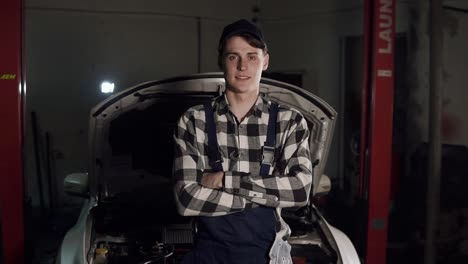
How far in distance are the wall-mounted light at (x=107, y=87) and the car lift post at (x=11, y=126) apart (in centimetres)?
228

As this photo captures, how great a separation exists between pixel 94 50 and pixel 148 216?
3.21m

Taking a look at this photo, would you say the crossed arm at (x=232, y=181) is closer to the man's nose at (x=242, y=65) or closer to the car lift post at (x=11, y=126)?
the man's nose at (x=242, y=65)

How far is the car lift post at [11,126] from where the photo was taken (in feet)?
9.07

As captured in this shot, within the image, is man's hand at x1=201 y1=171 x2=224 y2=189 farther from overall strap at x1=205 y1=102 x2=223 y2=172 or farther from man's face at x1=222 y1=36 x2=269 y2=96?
man's face at x1=222 y1=36 x2=269 y2=96

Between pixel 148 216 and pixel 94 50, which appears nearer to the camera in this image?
pixel 148 216

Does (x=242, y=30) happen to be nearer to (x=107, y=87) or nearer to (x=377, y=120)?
(x=377, y=120)

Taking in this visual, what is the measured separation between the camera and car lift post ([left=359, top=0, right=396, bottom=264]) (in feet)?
10.8

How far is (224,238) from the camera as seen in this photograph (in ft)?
5.44

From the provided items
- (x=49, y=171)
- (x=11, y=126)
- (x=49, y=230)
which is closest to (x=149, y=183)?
(x=11, y=126)

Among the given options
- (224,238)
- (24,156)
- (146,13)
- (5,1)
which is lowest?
(224,238)

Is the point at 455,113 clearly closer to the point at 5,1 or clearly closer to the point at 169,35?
the point at 169,35

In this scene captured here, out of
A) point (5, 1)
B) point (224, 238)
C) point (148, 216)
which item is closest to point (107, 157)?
point (148, 216)

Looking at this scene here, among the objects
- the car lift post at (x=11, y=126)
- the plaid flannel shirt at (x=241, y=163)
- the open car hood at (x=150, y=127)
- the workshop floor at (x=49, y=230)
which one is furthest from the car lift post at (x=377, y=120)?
the workshop floor at (x=49, y=230)

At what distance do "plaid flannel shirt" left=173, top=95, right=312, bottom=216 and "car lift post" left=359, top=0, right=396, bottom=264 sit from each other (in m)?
1.74
